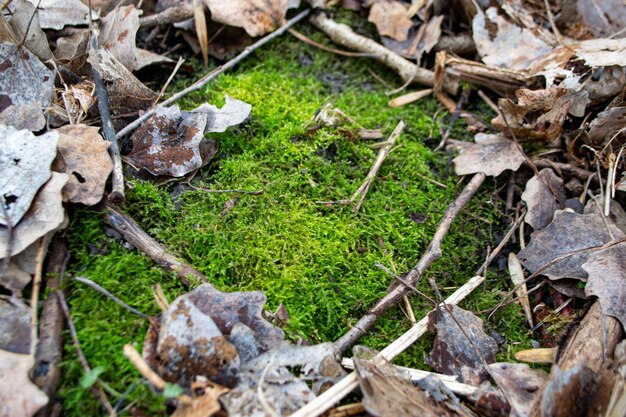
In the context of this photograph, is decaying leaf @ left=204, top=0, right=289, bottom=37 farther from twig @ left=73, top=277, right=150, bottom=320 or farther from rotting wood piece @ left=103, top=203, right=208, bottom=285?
twig @ left=73, top=277, right=150, bottom=320

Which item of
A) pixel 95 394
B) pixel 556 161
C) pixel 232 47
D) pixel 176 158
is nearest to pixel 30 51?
pixel 176 158

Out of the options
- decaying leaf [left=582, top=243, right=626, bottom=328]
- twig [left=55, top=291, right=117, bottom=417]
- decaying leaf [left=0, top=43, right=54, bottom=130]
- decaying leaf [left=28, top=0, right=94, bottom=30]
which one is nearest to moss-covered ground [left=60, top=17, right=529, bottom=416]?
twig [left=55, top=291, right=117, bottom=417]

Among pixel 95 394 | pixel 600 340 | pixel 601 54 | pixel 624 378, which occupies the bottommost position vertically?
pixel 95 394

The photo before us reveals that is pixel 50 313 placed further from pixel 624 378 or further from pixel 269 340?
pixel 624 378

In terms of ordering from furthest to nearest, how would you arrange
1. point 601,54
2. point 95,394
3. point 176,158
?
point 601,54 < point 176,158 < point 95,394

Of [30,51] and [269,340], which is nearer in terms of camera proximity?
[269,340]

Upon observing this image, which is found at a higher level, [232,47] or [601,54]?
[601,54]

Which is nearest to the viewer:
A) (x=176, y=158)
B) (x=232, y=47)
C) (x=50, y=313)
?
(x=50, y=313)

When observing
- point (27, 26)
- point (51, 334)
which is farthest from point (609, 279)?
point (27, 26)
